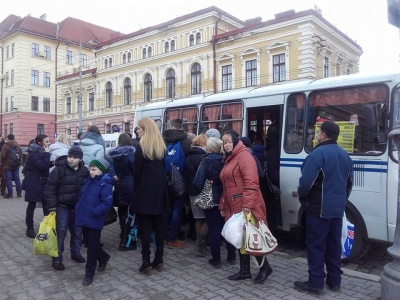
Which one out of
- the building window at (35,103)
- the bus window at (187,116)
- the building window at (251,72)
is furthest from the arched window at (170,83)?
the bus window at (187,116)

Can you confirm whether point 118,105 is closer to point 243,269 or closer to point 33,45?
point 33,45

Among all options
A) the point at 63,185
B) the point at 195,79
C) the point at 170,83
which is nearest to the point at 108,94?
the point at 170,83

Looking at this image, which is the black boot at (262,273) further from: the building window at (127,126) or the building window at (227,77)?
the building window at (127,126)

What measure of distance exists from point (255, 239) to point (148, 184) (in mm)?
1583

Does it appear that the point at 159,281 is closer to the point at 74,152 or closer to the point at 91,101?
the point at 74,152

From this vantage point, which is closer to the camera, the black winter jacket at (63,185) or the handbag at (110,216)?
the black winter jacket at (63,185)

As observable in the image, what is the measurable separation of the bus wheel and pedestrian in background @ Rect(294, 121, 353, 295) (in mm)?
1255

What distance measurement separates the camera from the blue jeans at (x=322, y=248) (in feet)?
14.6

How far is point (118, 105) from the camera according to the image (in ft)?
133

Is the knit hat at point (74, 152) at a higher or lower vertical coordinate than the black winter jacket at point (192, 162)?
higher

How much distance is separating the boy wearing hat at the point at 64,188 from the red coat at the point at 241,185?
2080 millimetres

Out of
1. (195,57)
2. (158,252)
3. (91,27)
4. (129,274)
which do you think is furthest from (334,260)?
(91,27)

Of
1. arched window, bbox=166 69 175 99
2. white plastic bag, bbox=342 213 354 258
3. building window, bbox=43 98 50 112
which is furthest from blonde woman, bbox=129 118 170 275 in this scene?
building window, bbox=43 98 50 112

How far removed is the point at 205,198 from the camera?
544 centimetres
